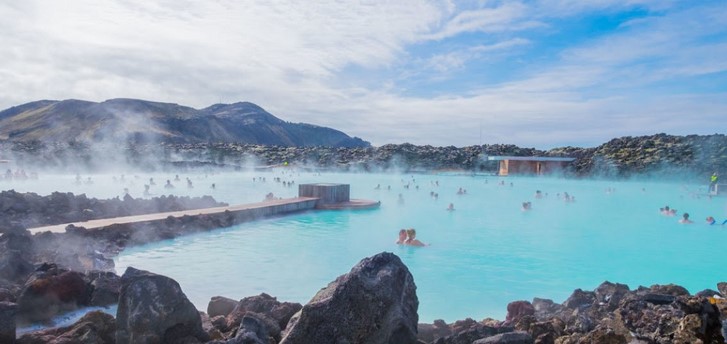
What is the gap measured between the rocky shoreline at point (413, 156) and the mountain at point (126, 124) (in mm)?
25381

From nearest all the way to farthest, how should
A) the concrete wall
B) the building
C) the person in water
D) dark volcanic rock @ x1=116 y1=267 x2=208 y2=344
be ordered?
1. dark volcanic rock @ x1=116 y1=267 x2=208 y2=344
2. the person in water
3. the concrete wall
4. the building

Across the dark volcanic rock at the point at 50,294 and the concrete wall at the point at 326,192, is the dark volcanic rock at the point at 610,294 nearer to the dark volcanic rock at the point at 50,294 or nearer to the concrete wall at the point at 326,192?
the dark volcanic rock at the point at 50,294

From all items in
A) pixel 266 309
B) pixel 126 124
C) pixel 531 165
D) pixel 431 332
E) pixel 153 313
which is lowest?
pixel 431 332

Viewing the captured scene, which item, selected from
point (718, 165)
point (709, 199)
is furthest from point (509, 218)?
point (718, 165)

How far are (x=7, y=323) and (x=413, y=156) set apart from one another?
115ft

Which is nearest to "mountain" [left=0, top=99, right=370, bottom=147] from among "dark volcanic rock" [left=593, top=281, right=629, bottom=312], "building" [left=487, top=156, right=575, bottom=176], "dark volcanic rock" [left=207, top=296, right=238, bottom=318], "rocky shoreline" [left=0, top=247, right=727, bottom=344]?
"building" [left=487, top=156, right=575, bottom=176]

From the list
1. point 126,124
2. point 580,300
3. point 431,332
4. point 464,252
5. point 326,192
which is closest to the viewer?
point 431,332

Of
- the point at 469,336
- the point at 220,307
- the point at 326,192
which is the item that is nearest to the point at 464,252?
the point at 326,192

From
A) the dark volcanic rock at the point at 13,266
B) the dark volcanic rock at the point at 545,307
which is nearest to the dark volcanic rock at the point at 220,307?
the dark volcanic rock at the point at 13,266

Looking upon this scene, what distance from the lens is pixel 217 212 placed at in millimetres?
11234

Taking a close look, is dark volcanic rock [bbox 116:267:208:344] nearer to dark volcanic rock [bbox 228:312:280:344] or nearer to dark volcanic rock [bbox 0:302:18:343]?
dark volcanic rock [bbox 228:312:280:344]

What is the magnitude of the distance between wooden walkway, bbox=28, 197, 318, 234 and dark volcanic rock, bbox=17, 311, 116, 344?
5184 millimetres

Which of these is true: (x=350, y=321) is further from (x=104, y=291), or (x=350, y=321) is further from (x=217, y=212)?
(x=217, y=212)

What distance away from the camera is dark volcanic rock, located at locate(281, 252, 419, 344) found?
2.70m
